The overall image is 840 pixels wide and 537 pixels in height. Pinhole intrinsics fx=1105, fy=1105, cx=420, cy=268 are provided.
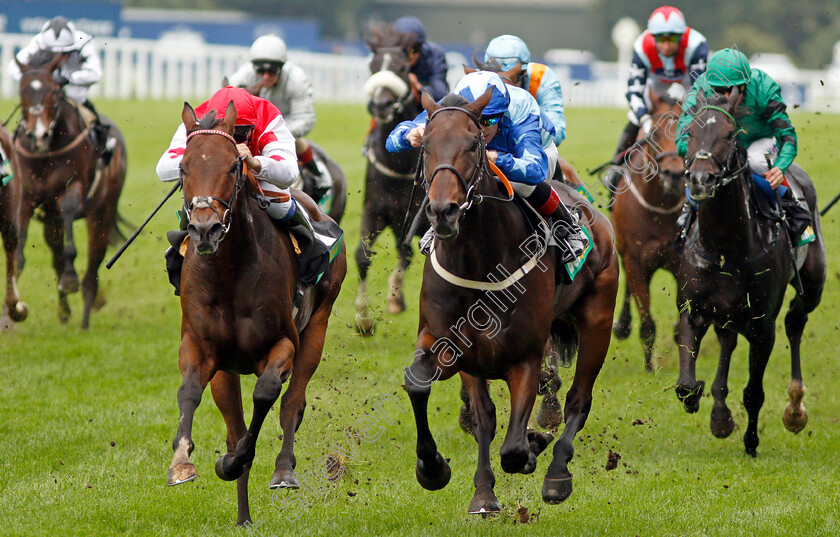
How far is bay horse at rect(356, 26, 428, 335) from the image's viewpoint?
30.9 feet

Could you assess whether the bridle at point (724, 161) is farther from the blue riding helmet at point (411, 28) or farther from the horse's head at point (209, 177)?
the blue riding helmet at point (411, 28)

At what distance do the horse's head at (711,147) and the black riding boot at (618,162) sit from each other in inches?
118

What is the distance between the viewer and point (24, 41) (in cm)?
2353

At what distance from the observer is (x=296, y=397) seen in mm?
5520

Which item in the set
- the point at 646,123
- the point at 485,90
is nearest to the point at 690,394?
the point at 485,90

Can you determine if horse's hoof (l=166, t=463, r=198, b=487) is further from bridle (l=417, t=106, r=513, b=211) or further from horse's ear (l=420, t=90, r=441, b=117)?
horse's ear (l=420, t=90, r=441, b=117)

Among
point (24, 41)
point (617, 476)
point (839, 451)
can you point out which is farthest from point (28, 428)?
point (24, 41)

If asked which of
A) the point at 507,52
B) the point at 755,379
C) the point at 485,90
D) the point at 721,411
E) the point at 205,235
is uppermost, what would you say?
the point at 507,52

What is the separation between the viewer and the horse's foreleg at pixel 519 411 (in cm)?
471

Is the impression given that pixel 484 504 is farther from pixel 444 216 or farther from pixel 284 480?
pixel 444 216

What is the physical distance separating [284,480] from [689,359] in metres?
2.55

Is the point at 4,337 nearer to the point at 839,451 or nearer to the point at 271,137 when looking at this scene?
the point at 271,137

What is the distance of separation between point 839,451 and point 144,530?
170 inches

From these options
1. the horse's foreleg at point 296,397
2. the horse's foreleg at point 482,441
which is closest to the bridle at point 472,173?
the horse's foreleg at point 482,441
